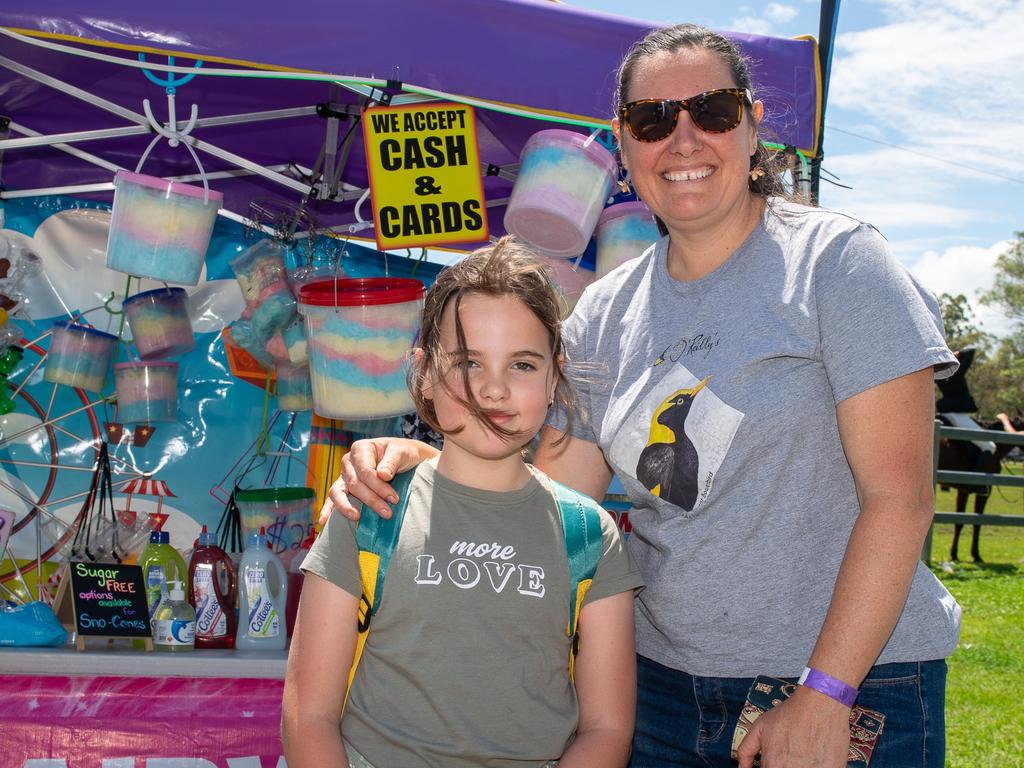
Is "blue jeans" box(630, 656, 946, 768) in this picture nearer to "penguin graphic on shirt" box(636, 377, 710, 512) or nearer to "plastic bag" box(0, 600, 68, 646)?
"penguin graphic on shirt" box(636, 377, 710, 512)

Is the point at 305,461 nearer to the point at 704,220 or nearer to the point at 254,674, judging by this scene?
the point at 254,674

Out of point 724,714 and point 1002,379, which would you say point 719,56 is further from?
point 1002,379

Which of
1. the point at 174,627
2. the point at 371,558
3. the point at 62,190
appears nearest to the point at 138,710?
the point at 174,627

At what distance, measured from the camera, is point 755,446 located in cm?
151

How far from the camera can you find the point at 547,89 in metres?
2.83

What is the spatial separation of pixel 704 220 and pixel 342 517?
759mm

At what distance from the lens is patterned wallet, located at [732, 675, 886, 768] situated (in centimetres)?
139

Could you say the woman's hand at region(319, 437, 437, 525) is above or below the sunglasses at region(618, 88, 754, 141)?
below

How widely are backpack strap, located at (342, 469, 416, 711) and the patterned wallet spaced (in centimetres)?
56

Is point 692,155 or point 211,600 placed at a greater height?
point 692,155

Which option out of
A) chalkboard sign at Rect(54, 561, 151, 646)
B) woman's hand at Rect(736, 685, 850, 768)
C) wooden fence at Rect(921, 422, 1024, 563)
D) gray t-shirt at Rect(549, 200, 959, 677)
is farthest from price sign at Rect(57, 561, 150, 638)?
wooden fence at Rect(921, 422, 1024, 563)

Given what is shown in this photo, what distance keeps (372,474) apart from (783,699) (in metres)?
0.70

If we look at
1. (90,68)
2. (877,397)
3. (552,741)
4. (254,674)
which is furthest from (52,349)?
(877,397)

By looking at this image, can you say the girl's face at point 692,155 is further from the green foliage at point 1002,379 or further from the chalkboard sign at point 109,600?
the green foliage at point 1002,379
